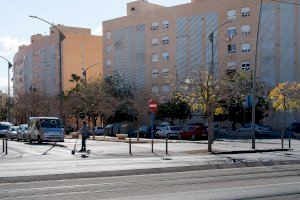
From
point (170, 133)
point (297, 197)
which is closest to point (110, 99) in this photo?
point (170, 133)

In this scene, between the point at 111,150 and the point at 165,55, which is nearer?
the point at 111,150

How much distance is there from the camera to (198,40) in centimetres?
6594

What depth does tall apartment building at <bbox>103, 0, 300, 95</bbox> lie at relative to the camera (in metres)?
58.3

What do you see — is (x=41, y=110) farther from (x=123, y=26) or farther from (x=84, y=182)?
(x=84, y=182)

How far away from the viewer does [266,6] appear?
59.3 meters

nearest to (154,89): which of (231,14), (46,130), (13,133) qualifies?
(231,14)

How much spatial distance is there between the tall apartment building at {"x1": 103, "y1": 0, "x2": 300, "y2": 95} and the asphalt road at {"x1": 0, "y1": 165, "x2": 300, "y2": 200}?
121 feet

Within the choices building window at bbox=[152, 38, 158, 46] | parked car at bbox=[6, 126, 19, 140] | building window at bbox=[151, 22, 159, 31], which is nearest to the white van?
parked car at bbox=[6, 126, 19, 140]

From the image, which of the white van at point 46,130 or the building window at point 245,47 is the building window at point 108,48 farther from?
the white van at point 46,130

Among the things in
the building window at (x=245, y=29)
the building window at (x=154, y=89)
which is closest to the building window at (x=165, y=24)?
the building window at (x=154, y=89)

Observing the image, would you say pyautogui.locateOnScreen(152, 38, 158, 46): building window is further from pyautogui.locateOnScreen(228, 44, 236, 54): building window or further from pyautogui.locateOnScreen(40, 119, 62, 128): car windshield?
pyautogui.locateOnScreen(40, 119, 62, 128): car windshield

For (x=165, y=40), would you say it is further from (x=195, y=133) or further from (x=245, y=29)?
(x=195, y=133)

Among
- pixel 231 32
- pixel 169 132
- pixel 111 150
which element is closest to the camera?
pixel 111 150

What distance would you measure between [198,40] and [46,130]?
36.1 metres
